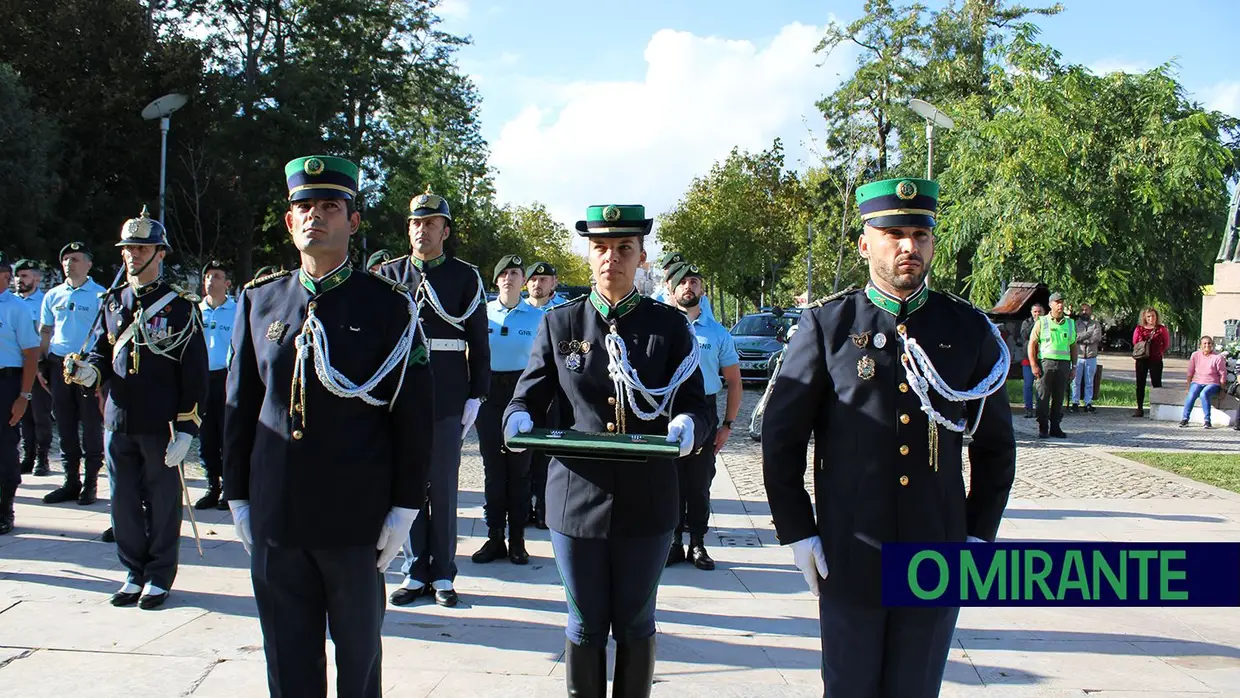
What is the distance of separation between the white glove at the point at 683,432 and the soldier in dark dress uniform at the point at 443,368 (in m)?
2.57

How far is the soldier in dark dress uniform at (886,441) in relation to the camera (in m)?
3.01

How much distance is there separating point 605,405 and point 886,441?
3.64ft

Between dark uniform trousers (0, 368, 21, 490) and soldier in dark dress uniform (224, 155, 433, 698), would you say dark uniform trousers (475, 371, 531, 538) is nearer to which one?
soldier in dark dress uniform (224, 155, 433, 698)

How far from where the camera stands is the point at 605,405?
144 inches

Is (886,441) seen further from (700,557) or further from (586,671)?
(700,557)

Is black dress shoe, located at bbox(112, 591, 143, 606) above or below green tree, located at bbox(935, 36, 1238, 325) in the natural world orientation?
below

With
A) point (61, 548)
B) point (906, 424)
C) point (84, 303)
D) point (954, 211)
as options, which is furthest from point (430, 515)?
point (954, 211)

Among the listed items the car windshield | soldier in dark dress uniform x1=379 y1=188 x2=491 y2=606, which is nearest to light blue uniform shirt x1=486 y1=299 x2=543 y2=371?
soldier in dark dress uniform x1=379 y1=188 x2=491 y2=606

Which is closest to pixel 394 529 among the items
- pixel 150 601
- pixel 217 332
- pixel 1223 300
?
pixel 150 601

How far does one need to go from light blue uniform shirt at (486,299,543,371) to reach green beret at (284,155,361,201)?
399 centimetres

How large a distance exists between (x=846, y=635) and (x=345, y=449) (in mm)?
1772

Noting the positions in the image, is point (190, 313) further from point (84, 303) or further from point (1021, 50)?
point (1021, 50)

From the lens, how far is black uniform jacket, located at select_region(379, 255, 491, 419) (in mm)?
5883

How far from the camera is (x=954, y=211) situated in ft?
83.9
